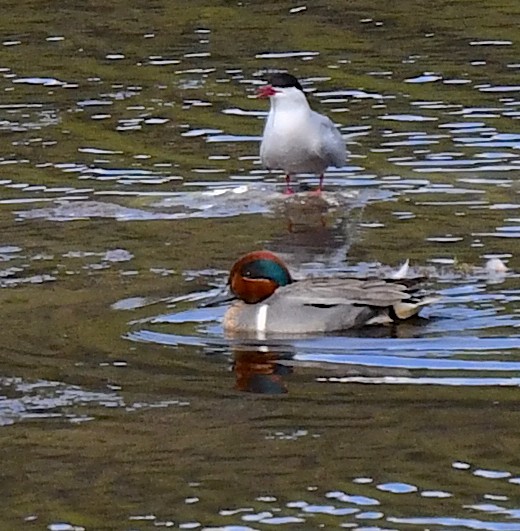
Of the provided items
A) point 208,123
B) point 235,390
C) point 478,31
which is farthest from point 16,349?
point 478,31

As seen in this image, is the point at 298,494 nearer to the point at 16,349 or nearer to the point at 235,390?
the point at 235,390

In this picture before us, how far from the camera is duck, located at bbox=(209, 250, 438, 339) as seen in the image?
11.4 meters

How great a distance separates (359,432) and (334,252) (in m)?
5.00

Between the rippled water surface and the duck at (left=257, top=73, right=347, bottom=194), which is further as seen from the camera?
the duck at (left=257, top=73, right=347, bottom=194)

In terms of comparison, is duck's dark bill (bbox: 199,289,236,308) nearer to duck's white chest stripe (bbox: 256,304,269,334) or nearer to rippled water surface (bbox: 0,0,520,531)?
rippled water surface (bbox: 0,0,520,531)

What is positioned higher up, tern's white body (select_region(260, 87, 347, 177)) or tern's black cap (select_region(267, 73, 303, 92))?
tern's black cap (select_region(267, 73, 303, 92))

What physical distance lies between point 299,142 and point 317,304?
17.0 feet

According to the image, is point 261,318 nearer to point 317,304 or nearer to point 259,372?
point 317,304

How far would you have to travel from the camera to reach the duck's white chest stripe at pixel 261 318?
37.5ft

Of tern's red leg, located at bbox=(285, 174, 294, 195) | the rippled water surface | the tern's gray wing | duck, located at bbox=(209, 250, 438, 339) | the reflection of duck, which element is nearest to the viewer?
the rippled water surface

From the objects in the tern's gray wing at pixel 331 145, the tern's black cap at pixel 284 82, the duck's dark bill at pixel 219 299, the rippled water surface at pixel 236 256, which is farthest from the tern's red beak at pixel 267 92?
the duck's dark bill at pixel 219 299

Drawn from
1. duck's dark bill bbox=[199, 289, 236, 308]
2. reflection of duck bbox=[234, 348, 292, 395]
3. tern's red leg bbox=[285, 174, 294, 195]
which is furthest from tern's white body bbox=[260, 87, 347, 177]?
reflection of duck bbox=[234, 348, 292, 395]

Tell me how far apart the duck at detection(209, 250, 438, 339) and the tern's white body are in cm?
462

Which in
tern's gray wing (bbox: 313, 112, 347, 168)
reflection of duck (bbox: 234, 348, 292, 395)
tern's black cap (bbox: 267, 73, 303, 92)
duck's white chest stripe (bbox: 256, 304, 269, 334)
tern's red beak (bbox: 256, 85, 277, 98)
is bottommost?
reflection of duck (bbox: 234, 348, 292, 395)
